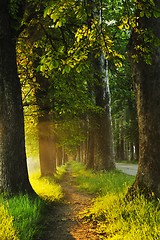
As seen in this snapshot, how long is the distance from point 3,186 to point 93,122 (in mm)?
8649

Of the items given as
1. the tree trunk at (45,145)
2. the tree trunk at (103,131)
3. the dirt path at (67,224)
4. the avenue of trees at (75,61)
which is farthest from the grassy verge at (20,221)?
the tree trunk at (45,145)

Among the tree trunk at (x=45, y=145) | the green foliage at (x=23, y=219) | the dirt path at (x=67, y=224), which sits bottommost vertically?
the dirt path at (x=67, y=224)

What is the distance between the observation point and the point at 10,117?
26.9ft

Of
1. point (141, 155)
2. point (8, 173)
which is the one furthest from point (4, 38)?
point (141, 155)

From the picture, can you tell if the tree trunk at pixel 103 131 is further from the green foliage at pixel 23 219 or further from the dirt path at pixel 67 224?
the green foliage at pixel 23 219

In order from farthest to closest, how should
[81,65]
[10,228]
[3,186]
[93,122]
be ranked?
[93,122] < [3,186] < [81,65] < [10,228]

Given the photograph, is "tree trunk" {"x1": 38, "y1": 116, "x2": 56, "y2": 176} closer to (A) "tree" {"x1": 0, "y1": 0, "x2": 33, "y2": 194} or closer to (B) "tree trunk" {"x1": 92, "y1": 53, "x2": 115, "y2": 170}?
(B) "tree trunk" {"x1": 92, "y1": 53, "x2": 115, "y2": 170}

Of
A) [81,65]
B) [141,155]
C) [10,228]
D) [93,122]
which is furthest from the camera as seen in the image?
[93,122]

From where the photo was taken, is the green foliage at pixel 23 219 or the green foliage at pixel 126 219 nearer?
the green foliage at pixel 126 219

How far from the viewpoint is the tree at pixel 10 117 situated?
8055 mm

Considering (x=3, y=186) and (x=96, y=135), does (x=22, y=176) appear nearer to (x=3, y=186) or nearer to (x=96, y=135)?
(x=3, y=186)

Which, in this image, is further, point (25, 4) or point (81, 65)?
point (25, 4)

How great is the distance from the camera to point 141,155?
716 cm

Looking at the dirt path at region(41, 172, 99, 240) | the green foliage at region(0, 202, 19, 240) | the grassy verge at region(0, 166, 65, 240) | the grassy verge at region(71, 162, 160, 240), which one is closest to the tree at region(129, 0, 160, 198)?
the grassy verge at region(71, 162, 160, 240)
